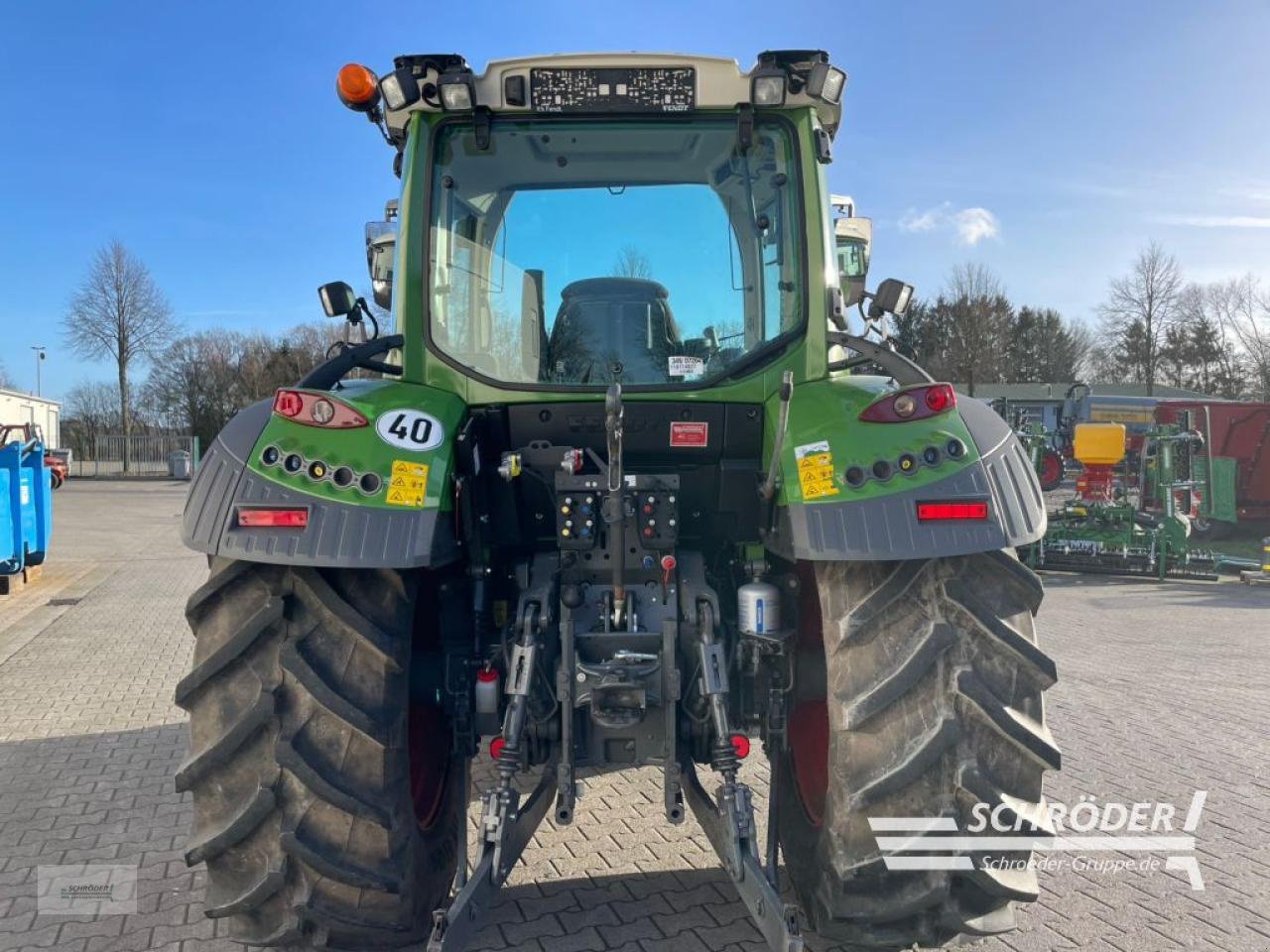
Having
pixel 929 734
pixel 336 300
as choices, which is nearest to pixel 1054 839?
pixel 929 734

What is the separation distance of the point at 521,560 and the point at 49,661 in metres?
5.86

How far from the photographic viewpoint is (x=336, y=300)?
11.8 feet

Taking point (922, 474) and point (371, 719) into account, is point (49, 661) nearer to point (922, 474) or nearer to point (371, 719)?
point (371, 719)

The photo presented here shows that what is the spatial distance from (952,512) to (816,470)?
394 mm

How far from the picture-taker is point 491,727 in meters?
3.08

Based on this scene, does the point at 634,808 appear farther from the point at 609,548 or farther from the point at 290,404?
the point at 290,404

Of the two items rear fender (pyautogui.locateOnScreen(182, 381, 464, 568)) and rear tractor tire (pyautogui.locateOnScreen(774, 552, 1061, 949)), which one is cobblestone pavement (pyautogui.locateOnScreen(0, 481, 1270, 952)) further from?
rear fender (pyautogui.locateOnScreen(182, 381, 464, 568))

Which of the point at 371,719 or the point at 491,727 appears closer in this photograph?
the point at 371,719

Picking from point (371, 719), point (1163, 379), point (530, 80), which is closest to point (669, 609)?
point (371, 719)

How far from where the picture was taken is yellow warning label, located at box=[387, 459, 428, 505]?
262 centimetres

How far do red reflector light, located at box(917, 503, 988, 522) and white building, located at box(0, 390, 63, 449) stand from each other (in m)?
39.8

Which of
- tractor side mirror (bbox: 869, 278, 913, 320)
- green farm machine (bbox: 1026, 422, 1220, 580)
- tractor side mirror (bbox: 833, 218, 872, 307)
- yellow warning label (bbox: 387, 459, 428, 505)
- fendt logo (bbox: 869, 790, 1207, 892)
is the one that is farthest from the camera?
green farm machine (bbox: 1026, 422, 1220, 580)

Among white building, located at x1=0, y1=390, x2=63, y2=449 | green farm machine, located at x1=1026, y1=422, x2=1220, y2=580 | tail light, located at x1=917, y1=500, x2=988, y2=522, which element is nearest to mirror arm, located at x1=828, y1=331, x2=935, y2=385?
tail light, located at x1=917, y1=500, x2=988, y2=522

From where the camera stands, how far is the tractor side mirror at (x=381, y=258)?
406 centimetres
